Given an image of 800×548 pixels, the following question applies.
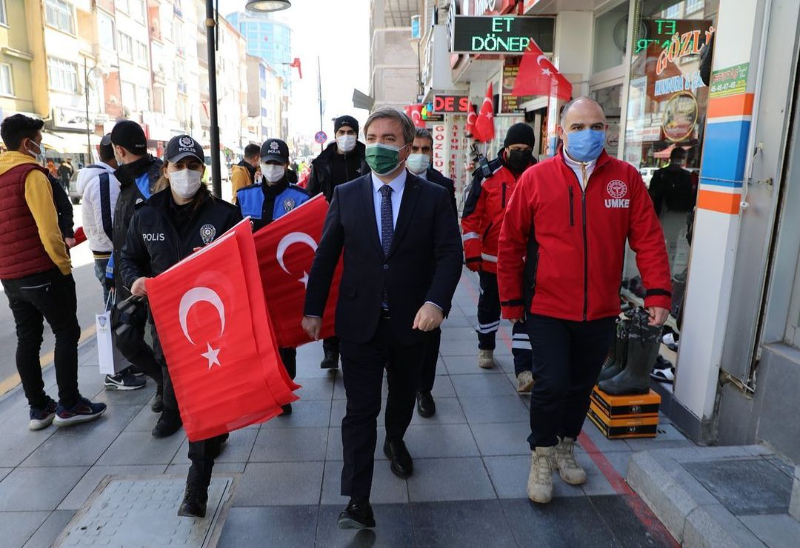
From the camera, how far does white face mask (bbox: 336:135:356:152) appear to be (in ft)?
17.4

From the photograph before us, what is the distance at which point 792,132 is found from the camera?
126 inches

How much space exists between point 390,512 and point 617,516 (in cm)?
118

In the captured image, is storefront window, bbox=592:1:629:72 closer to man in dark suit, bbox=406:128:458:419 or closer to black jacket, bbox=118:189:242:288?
man in dark suit, bbox=406:128:458:419

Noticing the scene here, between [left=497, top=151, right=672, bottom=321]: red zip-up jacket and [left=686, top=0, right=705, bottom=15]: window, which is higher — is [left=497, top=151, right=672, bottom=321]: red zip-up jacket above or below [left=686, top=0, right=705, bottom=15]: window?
below

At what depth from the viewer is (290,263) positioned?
12.3 ft

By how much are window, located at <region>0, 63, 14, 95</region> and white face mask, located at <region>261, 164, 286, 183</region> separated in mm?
34023

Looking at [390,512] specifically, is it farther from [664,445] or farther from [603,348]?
[664,445]

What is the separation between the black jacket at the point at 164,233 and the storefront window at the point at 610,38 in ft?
16.5

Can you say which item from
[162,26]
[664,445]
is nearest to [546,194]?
[664,445]

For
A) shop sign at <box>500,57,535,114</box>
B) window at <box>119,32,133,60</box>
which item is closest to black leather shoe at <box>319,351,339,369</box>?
shop sign at <box>500,57,535,114</box>

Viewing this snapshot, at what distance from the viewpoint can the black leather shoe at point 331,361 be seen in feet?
17.2

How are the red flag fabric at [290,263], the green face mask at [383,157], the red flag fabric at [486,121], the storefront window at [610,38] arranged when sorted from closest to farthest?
the green face mask at [383,157]
the red flag fabric at [290,263]
the storefront window at [610,38]
the red flag fabric at [486,121]

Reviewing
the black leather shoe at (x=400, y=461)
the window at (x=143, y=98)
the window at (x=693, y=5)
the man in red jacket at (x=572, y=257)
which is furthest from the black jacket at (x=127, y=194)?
the window at (x=143, y=98)

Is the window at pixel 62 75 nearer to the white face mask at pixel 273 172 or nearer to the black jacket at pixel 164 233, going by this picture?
the white face mask at pixel 273 172
